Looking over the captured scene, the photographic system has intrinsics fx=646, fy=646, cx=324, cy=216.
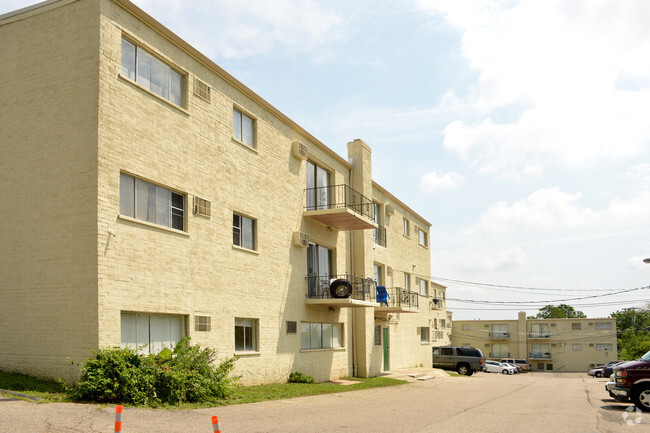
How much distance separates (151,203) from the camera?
1600cm

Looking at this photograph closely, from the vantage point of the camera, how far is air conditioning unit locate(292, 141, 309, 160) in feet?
76.8

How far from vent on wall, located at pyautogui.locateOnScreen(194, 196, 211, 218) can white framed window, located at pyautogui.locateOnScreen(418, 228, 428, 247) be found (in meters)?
24.7

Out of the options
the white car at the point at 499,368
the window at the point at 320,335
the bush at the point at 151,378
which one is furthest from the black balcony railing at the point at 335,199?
the white car at the point at 499,368

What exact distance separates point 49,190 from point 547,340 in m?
76.8

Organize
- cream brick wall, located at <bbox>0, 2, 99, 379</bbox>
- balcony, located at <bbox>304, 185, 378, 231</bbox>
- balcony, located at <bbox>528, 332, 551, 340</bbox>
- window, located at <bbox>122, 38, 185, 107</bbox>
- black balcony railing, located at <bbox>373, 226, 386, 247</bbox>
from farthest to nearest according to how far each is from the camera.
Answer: balcony, located at <bbox>528, 332, 551, 340</bbox> → black balcony railing, located at <bbox>373, 226, 386, 247</bbox> → balcony, located at <bbox>304, 185, 378, 231</bbox> → window, located at <bbox>122, 38, 185, 107</bbox> → cream brick wall, located at <bbox>0, 2, 99, 379</bbox>

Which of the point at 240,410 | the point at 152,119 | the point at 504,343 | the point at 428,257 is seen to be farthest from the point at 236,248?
the point at 504,343

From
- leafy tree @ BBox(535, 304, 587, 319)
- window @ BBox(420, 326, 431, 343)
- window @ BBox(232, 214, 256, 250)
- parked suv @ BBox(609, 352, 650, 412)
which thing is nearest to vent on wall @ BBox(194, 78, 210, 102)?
window @ BBox(232, 214, 256, 250)

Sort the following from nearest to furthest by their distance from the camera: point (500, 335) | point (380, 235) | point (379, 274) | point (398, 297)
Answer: point (398, 297) < point (379, 274) < point (380, 235) < point (500, 335)

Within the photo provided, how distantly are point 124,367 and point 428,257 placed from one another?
104 ft

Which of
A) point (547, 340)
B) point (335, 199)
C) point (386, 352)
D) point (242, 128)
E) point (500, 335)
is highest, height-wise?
point (242, 128)

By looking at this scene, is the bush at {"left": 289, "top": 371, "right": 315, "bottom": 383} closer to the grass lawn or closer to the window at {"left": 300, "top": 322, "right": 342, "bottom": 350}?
the grass lawn

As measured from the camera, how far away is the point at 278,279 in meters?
21.7

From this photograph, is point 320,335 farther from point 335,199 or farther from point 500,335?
point 500,335

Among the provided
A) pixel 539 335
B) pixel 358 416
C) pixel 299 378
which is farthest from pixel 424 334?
pixel 539 335
